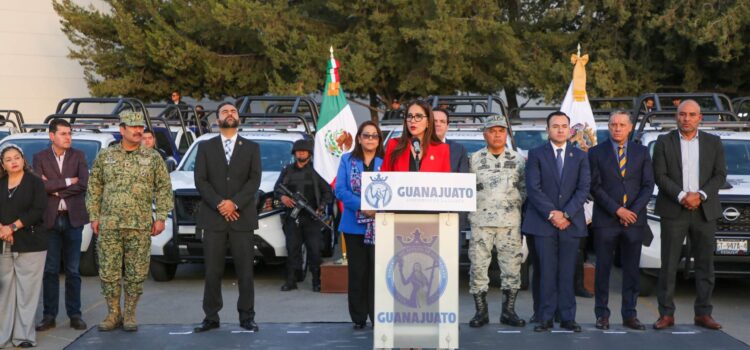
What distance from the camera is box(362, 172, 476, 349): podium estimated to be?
750 cm

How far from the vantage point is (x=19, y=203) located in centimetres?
860

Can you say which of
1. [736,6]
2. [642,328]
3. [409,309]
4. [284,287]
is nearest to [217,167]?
[409,309]

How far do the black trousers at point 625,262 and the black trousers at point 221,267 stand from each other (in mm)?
2960

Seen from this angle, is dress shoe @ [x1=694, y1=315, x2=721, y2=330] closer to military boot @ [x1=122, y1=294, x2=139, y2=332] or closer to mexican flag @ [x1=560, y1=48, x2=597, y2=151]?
mexican flag @ [x1=560, y1=48, x2=597, y2=151]

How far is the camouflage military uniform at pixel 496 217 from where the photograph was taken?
29.0 feet

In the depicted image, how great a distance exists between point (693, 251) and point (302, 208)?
4.23 m

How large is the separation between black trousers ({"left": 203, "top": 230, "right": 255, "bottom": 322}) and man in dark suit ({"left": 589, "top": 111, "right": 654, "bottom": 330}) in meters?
2.96

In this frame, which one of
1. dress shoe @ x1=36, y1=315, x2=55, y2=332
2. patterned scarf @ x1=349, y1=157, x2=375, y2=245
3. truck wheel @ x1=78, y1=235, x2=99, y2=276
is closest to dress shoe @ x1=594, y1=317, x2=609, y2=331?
patterned scarf @ x1=349, y1=157, x2=375, y2=245

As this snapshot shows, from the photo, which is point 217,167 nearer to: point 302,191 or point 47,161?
point 47,161

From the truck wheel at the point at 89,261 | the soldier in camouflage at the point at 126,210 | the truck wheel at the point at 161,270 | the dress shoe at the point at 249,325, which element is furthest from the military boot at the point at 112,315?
the truck wheel at the point at 89,261

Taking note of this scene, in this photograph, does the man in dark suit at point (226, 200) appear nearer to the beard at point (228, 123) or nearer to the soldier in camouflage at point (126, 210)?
the beard at point (228, 123)

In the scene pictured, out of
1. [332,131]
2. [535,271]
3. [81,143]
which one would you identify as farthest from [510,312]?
[81,143]

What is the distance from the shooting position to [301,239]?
11.6m

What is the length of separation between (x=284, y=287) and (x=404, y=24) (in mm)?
14099
